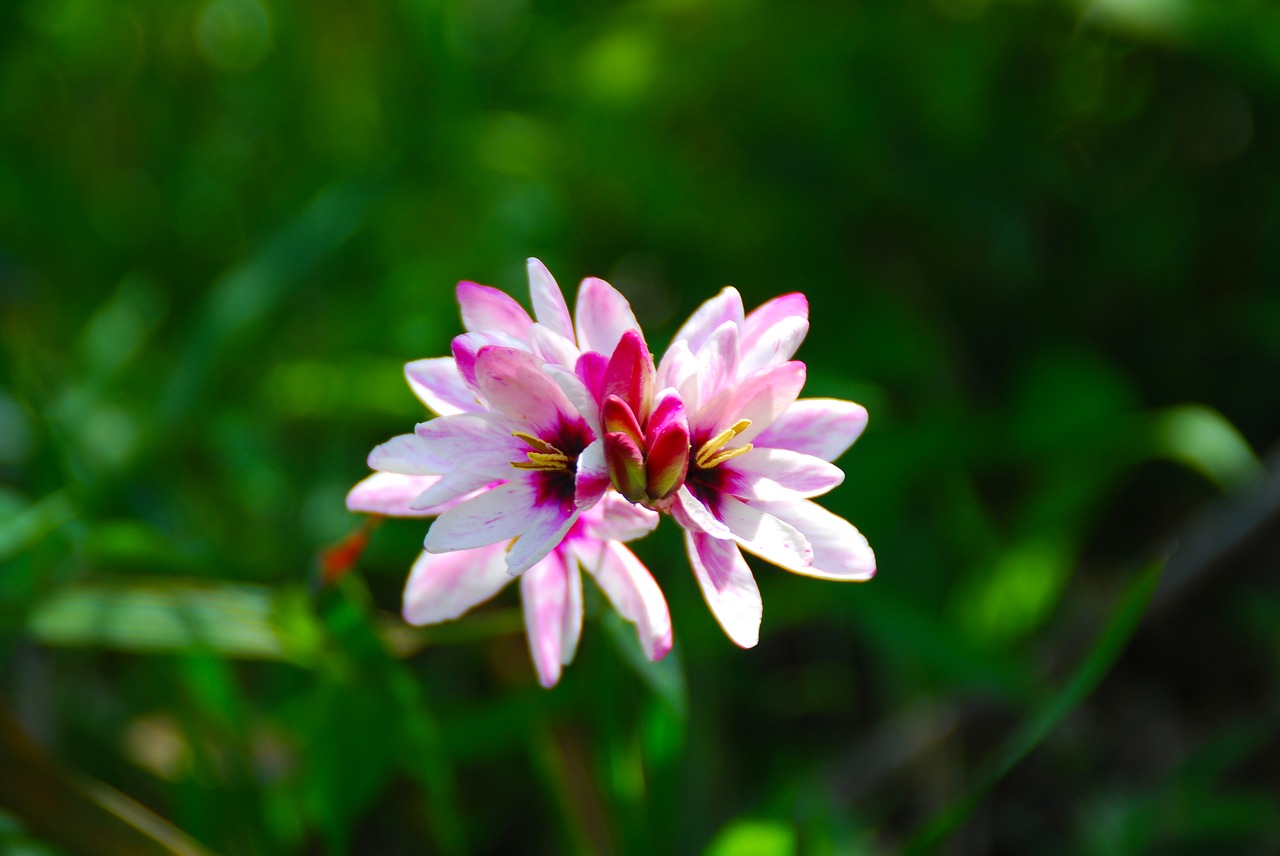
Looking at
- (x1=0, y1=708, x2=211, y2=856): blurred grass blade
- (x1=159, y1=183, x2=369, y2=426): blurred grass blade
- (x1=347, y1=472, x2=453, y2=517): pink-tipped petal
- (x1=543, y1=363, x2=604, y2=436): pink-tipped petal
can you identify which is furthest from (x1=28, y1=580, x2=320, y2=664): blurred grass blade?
(x1=159, y1=183, x2=369, y2=426): blurred grass blade

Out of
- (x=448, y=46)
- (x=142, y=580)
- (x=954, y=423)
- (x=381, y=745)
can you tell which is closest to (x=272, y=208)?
(x=448, y=46)

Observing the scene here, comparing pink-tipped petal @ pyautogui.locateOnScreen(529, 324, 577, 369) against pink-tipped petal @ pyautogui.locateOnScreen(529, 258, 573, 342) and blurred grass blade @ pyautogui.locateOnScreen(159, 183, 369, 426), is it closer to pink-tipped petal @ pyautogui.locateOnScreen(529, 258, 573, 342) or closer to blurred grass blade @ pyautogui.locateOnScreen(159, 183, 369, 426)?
pink-tipped petal @ pyautogui.locateOnScreen(529, 258, 573, 342)

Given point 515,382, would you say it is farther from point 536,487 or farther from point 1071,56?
point 1071,56

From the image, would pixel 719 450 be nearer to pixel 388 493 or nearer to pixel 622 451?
pixel 622 451

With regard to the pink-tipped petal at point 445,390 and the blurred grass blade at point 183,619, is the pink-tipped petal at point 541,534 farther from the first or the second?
the blurred grass blade at point 183,619

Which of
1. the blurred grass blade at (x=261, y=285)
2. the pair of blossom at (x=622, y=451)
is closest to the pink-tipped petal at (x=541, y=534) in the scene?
the pair of blossom at (x=622, y=451)

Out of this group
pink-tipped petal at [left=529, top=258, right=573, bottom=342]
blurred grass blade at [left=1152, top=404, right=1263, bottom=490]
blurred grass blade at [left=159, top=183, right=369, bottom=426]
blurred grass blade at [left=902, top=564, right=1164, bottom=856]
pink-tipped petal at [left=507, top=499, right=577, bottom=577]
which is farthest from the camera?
blurred grass blade at [left=159, top=183, right=369, bottom=426]

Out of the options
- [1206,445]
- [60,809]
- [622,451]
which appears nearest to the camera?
[622,451]

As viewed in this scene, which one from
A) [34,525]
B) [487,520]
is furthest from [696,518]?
A: [34,525]
